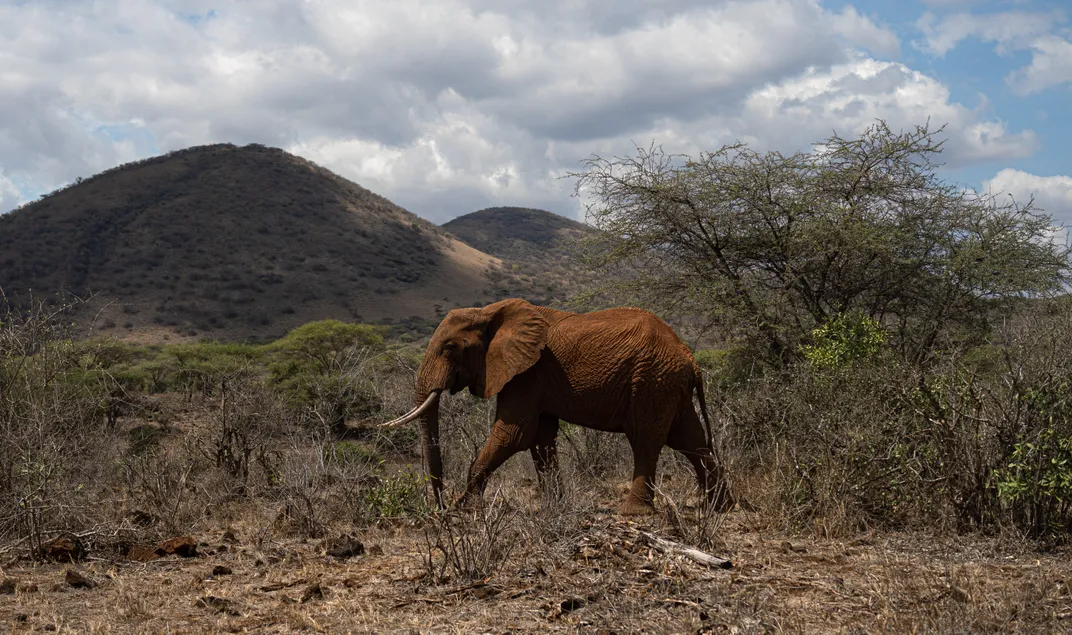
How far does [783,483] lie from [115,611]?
4.93 meters

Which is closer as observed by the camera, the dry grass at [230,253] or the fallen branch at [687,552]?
the fallen branch at [687,552]

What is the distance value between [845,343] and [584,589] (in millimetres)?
5957

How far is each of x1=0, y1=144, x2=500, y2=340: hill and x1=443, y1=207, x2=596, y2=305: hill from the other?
240 centimetres

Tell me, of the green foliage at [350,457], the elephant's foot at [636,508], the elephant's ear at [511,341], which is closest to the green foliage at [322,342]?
the green foliage at [350,457]

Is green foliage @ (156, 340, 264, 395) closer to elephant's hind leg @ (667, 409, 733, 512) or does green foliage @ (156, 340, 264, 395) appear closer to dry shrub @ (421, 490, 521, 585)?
elephant's hind leg @ (667, 409, 733, 512)

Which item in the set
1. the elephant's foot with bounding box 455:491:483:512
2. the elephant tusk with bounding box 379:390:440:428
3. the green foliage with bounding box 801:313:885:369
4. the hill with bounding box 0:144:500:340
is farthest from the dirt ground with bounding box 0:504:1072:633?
the hill with bounding box 0:144:500:340

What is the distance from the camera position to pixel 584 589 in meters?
5.53

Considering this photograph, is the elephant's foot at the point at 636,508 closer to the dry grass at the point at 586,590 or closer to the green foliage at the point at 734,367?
the dry grass at the point at 586,590

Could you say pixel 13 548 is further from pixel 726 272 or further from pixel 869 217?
pixel 869 217

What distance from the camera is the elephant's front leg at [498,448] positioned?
8.16m

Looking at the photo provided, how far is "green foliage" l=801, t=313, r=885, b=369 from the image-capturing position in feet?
33.7

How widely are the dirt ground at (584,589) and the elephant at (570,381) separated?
1.20 m

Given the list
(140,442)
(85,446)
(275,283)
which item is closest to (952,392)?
(85,446)

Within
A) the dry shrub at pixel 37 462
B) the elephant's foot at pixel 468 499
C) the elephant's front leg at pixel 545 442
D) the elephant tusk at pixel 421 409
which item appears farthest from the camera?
the elephant's front leg at pixel 545 442
